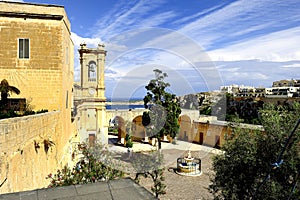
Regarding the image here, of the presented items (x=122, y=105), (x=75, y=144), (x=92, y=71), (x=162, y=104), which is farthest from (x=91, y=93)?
(x=162, y=104)

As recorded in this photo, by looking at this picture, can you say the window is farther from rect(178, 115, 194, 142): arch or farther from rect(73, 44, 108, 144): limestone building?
rect(178, 115, 194, 142): arch

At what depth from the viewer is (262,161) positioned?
6.21 m

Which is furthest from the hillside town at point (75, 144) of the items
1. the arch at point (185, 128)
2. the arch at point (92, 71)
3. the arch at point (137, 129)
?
the arch at point (185, 128)

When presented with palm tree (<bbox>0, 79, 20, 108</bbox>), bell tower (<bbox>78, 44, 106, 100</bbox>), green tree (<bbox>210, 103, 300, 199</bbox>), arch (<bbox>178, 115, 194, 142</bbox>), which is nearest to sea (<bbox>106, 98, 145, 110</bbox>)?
bell tower (<bbox>78, 44, 106, 100</bbox>)

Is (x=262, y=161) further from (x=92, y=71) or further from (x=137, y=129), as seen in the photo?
(x=137, y=129)

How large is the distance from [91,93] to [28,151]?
1300cm

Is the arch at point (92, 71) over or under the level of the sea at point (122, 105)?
over

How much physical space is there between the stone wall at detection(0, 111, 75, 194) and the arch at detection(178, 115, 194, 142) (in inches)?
753

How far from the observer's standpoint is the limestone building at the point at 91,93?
18359 millimetres

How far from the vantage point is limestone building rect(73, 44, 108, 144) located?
60.2 ft

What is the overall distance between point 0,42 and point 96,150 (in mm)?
5662

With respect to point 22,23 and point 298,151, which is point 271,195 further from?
point 22,23

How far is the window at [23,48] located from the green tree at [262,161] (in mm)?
7893

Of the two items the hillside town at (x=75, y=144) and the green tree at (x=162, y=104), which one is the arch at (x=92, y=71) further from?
the green tree at (x=162, y=104)
